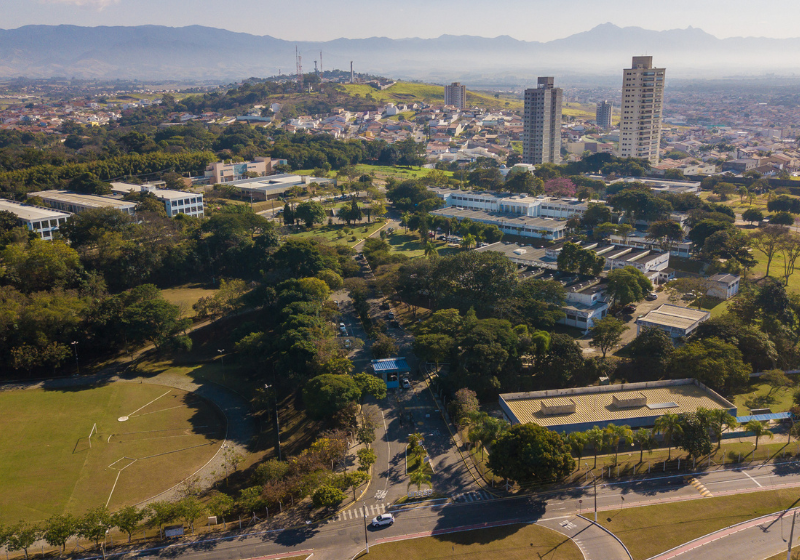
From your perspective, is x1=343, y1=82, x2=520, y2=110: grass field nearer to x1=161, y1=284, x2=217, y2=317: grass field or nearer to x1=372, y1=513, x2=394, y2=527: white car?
x1=161, y1=284, x2=217, y2=317: grass field

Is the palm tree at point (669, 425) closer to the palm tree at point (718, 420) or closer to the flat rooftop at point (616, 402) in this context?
the palm tree at point (718, 420)

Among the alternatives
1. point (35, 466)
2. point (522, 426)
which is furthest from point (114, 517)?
point (522, 426)

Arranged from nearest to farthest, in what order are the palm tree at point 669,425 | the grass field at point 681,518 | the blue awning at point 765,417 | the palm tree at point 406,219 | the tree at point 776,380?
the grass field at point 681,518
the palm tree at point 669,425
the blue awning at point 765,417
the tree at point 776,380
the palm tree at point 406,219

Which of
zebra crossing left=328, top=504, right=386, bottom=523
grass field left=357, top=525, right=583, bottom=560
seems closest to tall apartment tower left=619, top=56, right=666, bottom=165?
grass field left=357, top=525, right=583, bottom=560

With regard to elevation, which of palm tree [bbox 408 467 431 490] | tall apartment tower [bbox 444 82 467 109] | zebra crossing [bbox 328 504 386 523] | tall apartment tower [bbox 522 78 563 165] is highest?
tall apartment tower [bbox 444 82 467 109]

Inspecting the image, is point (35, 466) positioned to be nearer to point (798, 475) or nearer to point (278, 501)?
point (278, 501)

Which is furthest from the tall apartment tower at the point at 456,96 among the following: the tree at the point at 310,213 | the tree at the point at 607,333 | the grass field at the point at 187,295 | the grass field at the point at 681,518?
the grass field at the point at 681,518
